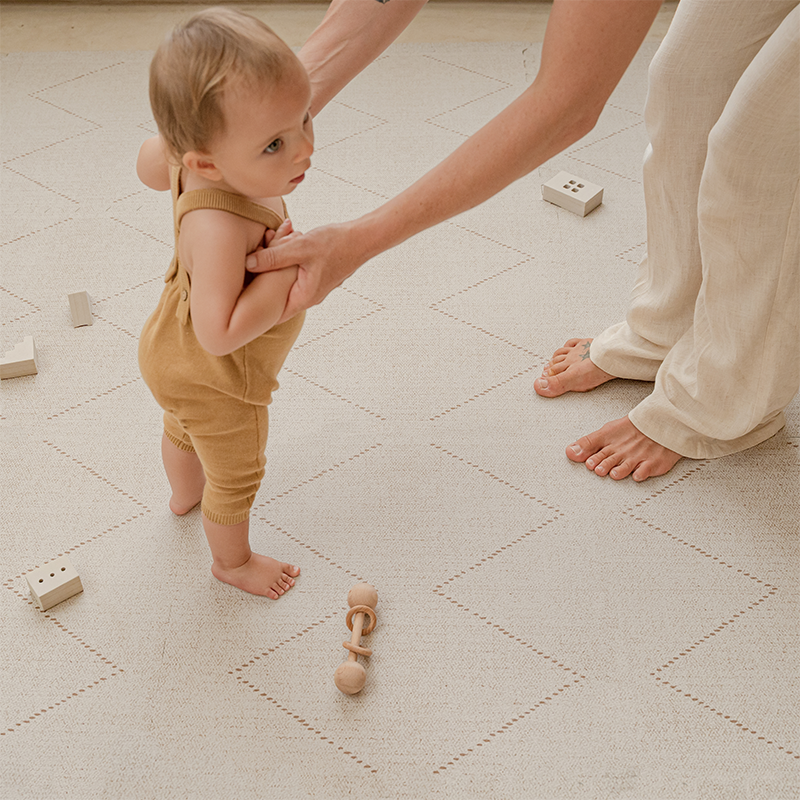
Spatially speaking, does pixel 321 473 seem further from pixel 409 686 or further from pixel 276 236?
pixel 276 236

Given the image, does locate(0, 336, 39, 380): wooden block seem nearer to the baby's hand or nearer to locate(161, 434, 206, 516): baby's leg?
locate(161, 434, 206, 516): baby's leg

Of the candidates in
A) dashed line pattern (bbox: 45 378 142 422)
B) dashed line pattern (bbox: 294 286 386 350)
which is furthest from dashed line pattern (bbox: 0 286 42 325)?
dashed line pattern (bbox: 294 286 386 350)

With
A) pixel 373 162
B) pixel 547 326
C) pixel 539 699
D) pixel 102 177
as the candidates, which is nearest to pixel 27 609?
pixel 539 699

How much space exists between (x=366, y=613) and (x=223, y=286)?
480 mm

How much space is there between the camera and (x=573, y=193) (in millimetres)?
1854

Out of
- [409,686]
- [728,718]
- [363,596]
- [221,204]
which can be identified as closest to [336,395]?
[363,596]

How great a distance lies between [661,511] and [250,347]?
663mm

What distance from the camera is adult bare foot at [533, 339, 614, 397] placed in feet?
4.87

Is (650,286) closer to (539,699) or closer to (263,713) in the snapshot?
(539,699)

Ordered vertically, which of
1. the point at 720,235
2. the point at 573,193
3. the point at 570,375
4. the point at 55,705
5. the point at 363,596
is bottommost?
the point at 55,705

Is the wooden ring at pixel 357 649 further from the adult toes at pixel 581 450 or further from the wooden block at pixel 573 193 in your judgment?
the wooden block at pixel 573 193

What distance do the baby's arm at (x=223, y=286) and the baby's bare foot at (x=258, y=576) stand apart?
39 cm

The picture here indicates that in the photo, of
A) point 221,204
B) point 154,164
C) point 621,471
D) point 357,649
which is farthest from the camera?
point 621,471

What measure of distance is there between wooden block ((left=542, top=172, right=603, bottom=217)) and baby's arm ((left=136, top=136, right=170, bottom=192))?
3.39 feet
